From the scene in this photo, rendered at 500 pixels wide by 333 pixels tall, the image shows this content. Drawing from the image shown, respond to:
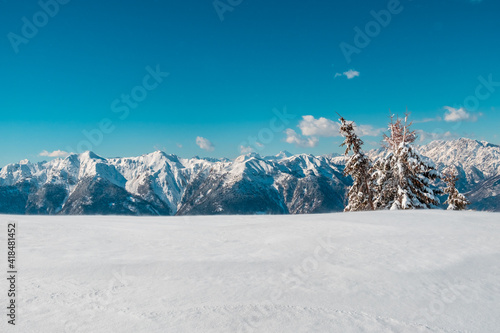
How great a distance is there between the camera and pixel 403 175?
83.5 ft

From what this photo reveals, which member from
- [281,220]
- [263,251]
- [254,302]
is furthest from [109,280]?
[281,220]

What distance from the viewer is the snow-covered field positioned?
15.8 ft

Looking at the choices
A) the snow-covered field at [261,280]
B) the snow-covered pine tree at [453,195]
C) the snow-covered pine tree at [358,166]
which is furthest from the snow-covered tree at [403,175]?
the snow-covered field at [261,280]

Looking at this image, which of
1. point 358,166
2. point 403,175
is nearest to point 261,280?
point 403,175

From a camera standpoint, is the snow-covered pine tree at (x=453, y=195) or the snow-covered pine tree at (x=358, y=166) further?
the snow-covered pine tree at (x=453, y=195)

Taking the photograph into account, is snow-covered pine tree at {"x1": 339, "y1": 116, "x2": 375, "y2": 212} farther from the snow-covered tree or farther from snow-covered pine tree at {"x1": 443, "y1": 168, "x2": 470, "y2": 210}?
snow-covered pine tree at {"x1": 443, "y1": 168, "x2": 470, "y2": 210}

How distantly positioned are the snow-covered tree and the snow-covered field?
50.1 feet

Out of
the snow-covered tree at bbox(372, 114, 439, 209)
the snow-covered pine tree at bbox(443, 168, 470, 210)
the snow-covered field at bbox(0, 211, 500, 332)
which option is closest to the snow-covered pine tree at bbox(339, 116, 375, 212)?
the snow-covered tree at bbox(372, 114, 439, 209)

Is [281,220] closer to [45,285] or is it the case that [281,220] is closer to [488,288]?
[488,288]

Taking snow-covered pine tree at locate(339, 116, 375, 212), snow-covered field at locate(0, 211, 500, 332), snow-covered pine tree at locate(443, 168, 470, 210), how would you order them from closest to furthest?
snow-covered field at locate(0, 211, 500, 332) → snow-covered pine tree at locate(339, 116, 375, 212) → snow-covered pine tree at locate(443, 168, 470, 210)

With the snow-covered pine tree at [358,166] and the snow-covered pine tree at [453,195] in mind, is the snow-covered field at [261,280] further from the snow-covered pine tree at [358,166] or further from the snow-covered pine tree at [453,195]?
the snow-covered pine tree at [453,195]

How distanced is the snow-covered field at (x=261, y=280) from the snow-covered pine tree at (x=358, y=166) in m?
19.0

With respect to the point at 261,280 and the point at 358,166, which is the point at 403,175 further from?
the point at 261,280

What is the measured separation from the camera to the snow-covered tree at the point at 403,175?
24.9 meters
